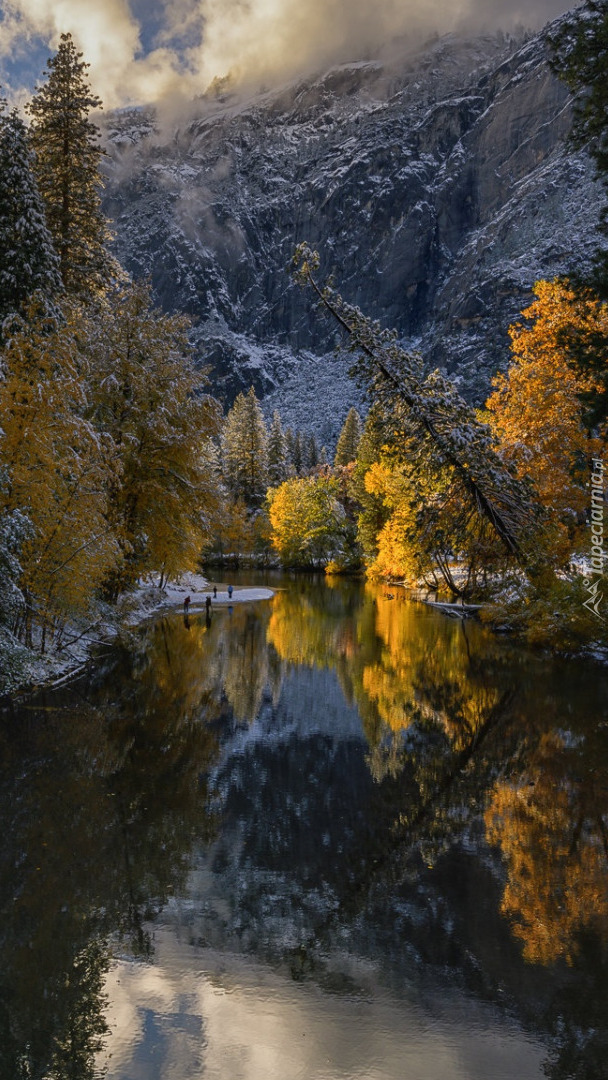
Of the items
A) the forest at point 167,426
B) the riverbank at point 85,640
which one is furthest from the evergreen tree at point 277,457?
the forest at point 167,426

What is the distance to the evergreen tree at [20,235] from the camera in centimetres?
2012

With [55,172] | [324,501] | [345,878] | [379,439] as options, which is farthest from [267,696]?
[324,501]

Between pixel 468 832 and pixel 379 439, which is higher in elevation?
pixel 379 439

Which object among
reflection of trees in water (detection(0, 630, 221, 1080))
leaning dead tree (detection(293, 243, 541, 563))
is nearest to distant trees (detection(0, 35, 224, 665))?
reflection of trees in water (detection(0, 630, 221, 1080))

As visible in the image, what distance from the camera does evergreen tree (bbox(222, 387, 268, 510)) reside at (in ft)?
254

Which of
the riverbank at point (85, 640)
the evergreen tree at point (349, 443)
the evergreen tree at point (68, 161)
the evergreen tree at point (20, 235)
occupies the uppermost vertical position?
the evergreen tree at point (349, 443)

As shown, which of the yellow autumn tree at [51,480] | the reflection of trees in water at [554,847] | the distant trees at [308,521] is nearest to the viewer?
the reflection of trees in water at [554,847]

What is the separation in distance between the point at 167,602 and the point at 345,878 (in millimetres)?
31095

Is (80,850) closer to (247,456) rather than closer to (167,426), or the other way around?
(167,426)

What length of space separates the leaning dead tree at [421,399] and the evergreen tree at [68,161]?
55.0 ft

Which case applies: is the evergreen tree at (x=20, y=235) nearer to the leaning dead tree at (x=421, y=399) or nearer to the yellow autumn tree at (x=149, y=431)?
the yellow autumn tree at (x=149, y=431)

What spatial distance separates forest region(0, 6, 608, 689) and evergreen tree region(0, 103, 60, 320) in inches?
2.2

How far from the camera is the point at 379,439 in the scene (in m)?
13.5

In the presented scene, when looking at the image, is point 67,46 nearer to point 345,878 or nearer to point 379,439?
point 379,439
